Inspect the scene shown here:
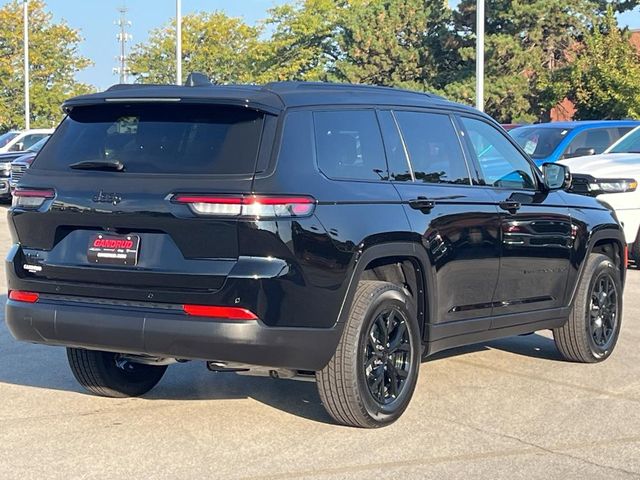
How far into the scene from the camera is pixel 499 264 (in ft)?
21.4

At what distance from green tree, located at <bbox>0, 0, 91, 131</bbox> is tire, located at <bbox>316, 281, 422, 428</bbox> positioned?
2272 inches

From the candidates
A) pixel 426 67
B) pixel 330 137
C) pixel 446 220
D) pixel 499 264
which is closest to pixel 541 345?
pixel 499 264

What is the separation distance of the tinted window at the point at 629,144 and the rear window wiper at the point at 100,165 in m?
10.7

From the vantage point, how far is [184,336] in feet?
16.5

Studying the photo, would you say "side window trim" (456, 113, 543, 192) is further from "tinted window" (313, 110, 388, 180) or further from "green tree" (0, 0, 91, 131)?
"green tree" (0, 0, 91, 131)

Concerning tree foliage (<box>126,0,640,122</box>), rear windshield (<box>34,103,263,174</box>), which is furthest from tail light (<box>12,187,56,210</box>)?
tree foliage (<box>126,0,640,122</box>)

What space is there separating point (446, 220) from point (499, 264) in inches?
26.8

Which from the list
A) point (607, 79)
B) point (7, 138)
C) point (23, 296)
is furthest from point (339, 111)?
point (607, 79)

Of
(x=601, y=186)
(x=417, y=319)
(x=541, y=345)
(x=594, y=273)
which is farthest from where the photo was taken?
(x=601, y=186)

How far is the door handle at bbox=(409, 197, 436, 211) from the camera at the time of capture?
5805 mm

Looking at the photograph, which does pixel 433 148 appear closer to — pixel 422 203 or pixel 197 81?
pixel 422 203

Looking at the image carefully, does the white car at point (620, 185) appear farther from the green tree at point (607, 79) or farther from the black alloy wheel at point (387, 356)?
the green tree at point (607, 79)

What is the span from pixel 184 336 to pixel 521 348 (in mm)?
3857

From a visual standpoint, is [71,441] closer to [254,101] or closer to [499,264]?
[254,101]
